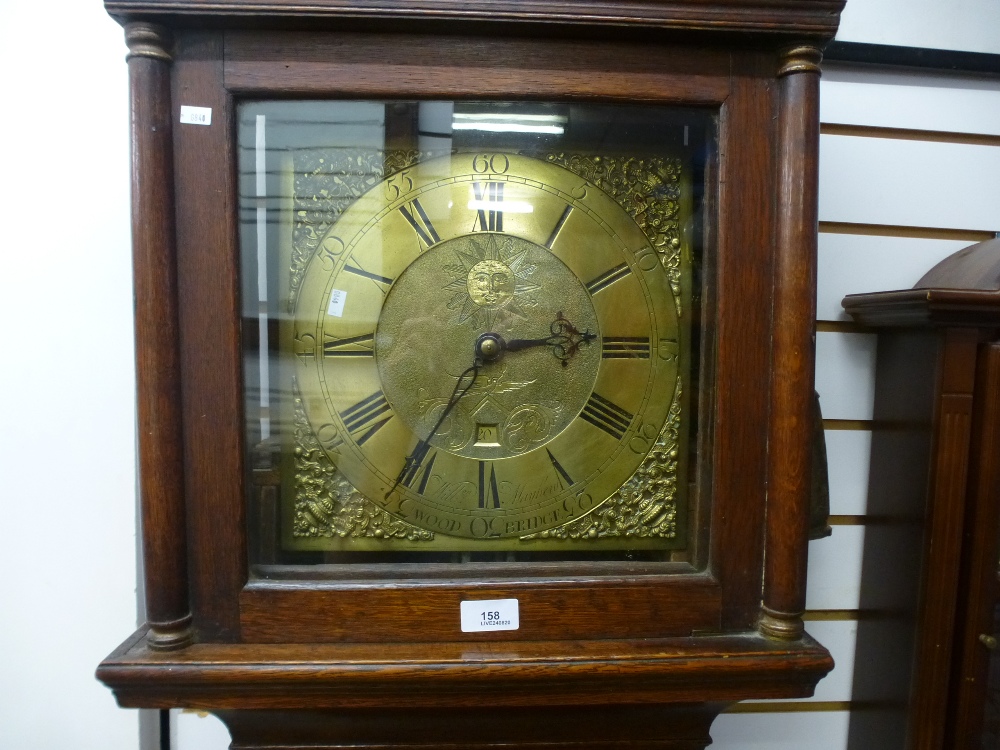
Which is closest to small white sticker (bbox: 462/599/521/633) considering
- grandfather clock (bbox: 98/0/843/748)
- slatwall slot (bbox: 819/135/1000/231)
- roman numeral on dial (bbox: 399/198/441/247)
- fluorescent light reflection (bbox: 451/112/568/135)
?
grandfather clock (bbox: 98/0/843/748)

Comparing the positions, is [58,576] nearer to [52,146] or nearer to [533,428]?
[52,146]

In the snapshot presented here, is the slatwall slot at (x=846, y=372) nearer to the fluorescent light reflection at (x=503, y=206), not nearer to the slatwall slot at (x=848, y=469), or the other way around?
the slatwall slot at (x=848, y=469)

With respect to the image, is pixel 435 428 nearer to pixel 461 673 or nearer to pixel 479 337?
pixel 479 337

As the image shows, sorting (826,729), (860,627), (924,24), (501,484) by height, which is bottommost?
(826,729)

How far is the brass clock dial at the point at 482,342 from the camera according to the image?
2.13 feet

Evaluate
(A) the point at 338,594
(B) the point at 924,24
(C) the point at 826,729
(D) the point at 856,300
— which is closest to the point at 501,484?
(A) the point at 338,594

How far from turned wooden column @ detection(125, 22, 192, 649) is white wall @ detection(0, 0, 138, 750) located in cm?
33

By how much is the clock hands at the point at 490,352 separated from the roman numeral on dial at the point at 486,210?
0.38ft

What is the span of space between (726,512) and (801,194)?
0.33 m

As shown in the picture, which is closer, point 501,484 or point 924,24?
point 501,484

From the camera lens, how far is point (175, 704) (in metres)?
0.60

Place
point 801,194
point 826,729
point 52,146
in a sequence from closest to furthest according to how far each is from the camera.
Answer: point 801,194, point 52,146, point 826,729

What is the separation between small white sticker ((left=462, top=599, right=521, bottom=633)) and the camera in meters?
0.62

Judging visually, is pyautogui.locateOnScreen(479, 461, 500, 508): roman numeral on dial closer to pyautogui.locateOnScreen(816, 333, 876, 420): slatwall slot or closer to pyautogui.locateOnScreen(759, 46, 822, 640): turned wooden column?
pyautogui.locateOnScreen(759, 46, 822, 640): turned wooden column
